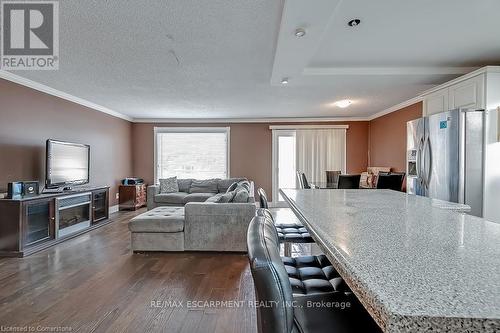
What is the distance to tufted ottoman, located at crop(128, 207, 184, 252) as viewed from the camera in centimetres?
342

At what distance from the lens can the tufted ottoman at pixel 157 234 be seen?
3.42m

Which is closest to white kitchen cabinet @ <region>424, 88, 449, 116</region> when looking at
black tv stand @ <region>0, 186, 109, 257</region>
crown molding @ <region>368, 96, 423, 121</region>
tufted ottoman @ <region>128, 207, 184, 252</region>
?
crown molding @ <region>368, 96, 423, 121</region>

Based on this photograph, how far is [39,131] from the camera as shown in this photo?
13.6 feet

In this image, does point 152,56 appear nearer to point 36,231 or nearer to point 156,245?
point 156,245

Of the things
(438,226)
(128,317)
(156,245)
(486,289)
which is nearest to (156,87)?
(156,245)

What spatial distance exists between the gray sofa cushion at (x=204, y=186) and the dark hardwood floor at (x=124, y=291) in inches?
118

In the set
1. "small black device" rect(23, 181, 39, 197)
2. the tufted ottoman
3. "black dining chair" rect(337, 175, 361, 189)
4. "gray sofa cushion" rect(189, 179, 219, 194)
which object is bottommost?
the tufted ottoman

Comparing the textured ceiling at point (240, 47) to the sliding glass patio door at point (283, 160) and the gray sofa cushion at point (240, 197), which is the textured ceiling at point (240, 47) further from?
the sliding glass patio door at point (283, 160)

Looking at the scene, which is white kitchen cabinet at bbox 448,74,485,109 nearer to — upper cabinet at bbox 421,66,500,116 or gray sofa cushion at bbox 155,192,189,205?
upper cabinet at bbox 421,66,500,116

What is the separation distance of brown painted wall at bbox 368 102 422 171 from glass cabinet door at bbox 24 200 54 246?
21.1 feet

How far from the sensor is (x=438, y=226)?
3.25 feet

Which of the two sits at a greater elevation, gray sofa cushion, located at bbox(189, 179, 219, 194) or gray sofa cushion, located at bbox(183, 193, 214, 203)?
gray sofa cushion, located at bbox(189, 179, 219, 194)

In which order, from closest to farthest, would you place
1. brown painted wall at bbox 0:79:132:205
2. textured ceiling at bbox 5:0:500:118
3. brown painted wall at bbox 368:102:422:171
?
textured ceiling at bbox 5:0:500:118, brown painted wall at bbox 0:79:132:205, brown painted wall at bbox 368:102:422:171

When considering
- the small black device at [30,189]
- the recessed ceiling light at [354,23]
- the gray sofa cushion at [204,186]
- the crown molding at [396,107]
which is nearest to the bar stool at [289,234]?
the recessed ceiling light at [354,23]
